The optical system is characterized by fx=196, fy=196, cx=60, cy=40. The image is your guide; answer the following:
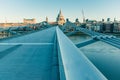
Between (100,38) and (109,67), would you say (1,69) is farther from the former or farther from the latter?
(109,67)

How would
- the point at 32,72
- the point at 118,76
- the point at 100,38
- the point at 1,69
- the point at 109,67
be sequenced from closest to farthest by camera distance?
the point at 32,72 < the point at 1,69 < the point at 118,76 < the point at 100,38 < the point at 109,67

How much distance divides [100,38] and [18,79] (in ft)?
35.1

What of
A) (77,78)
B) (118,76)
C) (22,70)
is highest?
(77,78)

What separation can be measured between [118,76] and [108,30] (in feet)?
233

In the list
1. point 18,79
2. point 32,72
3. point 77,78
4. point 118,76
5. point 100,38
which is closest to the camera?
point 77,78

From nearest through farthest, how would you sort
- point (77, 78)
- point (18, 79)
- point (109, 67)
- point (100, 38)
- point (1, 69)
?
1. point (77, 78)
2. point (18, 79)
3. point (1, 69)
4. point (100, 38)
5. point (109, 67)

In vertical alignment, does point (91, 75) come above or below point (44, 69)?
above

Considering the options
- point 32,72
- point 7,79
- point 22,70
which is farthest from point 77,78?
point 22,70

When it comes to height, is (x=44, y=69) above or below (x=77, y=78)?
below

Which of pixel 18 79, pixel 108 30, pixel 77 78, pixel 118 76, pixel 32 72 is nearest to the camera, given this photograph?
pixel 77 78

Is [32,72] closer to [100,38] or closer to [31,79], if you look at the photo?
[31,79]

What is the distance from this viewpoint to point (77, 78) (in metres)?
1.72

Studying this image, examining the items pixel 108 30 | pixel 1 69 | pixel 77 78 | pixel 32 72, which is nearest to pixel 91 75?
pixel 77 78

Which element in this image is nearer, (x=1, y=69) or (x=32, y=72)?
(x=32, y=72)
